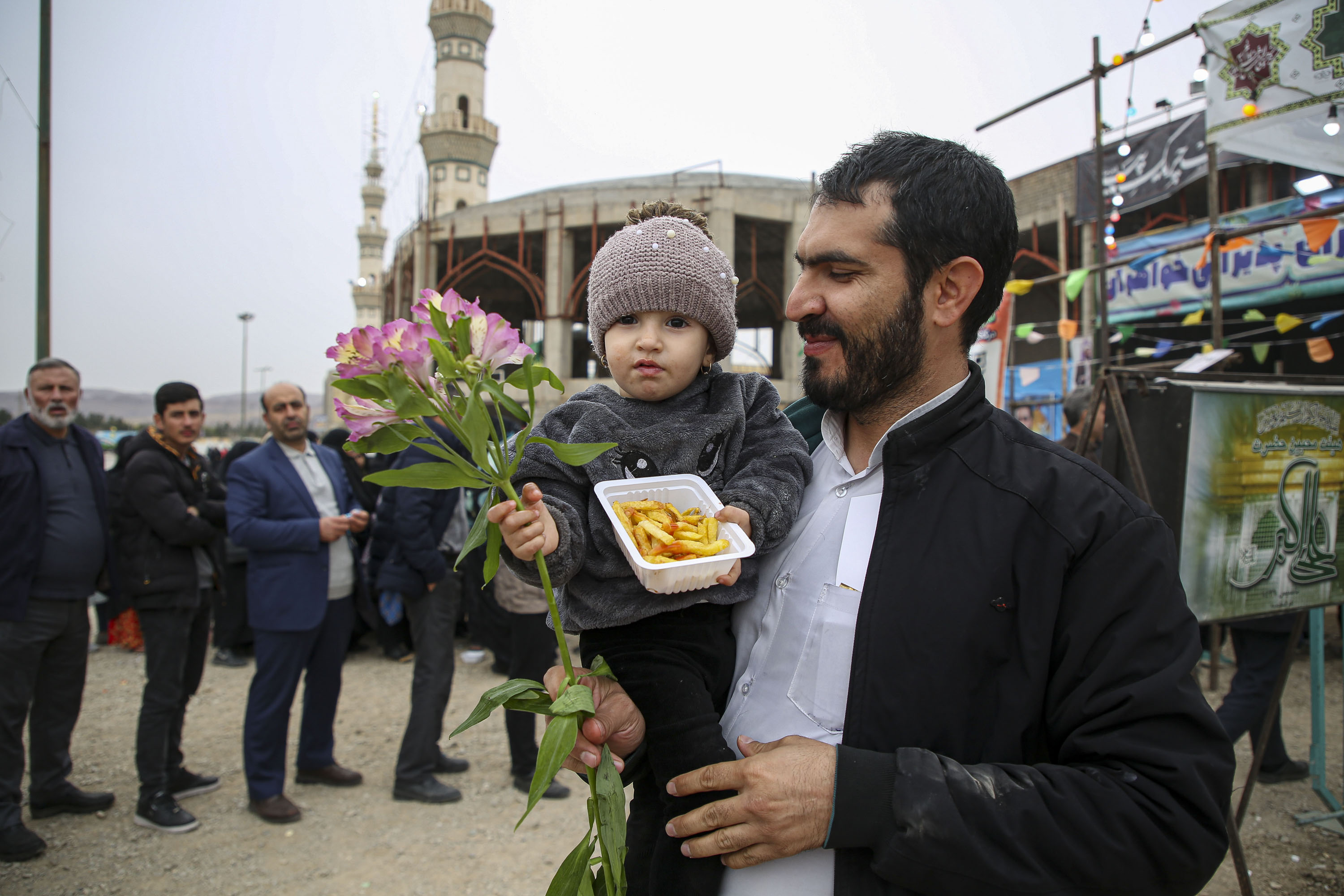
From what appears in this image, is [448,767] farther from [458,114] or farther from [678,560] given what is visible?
[458,114]

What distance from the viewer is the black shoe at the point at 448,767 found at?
17.3 ft

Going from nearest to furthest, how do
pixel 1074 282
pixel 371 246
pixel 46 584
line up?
pixel 46 584 → pixel 1074 282 → pixel 371 246

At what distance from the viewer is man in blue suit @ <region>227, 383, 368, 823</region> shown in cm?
462

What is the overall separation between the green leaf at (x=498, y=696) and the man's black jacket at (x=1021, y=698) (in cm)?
60

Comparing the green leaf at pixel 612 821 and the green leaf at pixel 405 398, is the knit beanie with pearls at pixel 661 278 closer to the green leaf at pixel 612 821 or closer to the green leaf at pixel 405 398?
the green leaf at pixel 405 398

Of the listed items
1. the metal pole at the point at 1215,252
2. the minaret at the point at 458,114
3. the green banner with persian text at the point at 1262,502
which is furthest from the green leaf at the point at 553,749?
the minaret at the point at 458,114

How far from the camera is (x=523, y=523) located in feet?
4.46

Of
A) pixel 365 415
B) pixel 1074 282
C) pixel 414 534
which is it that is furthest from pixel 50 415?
pixel 1074 282

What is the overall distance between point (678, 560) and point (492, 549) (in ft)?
1.15

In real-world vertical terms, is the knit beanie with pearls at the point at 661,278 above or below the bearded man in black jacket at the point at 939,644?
above

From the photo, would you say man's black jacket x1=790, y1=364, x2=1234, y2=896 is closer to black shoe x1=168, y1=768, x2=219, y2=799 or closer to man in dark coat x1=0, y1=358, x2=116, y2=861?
man in dark coat x1=0, y1=358, x2=116, y2=861

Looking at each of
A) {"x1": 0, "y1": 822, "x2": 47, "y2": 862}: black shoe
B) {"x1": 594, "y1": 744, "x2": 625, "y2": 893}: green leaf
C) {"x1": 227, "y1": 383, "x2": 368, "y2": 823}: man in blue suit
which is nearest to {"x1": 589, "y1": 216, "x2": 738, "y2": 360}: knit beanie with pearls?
{"x1": 594, "y1": 744, "x2": 625, "y2": 893}: green leaf

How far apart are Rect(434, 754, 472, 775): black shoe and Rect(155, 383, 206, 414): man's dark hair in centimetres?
299

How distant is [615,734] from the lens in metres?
1.59
